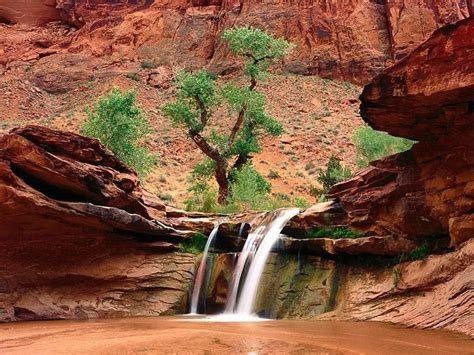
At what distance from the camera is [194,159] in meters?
40.9

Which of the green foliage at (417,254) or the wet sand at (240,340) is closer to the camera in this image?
the wet sand at (240,340)

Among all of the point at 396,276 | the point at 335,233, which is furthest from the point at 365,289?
the point at 335,233

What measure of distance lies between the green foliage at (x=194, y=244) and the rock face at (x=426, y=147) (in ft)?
14.8

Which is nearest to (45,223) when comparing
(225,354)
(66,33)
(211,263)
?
(211,263)

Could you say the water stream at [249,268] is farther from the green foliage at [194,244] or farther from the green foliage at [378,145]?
the green foliage at [378,145]

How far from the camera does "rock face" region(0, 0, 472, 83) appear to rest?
165ft

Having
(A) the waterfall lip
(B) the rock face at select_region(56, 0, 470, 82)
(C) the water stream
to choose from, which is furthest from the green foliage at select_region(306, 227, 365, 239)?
(B) the rock face at select_region(56, 0, 470, 82)

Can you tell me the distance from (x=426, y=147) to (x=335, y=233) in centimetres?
338

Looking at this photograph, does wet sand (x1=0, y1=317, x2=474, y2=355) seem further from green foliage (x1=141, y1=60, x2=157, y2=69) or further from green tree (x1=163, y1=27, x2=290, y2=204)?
green foliage (x1=141, y1=60, x2=157, y2=69)

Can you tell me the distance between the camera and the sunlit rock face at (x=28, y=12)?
202ft

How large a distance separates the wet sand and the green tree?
1520 centimetres

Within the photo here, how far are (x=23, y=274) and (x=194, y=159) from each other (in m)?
28.1

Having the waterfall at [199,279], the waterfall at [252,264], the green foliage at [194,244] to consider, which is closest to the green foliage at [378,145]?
the waterfall at [252,264]

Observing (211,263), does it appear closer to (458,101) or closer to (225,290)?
(225,290)
